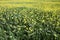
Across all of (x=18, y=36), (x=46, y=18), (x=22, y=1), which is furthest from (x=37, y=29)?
(x=22, y=1)

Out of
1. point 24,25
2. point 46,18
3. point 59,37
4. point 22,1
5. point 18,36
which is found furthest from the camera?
point 22,1

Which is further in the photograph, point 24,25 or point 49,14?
point 49,14

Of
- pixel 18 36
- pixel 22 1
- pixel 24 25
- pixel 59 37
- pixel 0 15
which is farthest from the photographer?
pixel 22 1

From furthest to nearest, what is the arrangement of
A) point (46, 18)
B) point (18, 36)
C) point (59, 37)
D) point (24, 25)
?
point (46, 18) < point (24, 25) < point (18, 36) < point (59, 37)

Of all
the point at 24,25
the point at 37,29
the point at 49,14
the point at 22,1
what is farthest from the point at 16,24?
the point at 22,1

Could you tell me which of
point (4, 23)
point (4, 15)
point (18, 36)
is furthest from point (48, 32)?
point (4, 15)

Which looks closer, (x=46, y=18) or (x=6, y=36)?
(x=6, y=36)

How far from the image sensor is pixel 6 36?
4.87m

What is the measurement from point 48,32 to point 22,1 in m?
4.70

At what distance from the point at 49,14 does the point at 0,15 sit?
5.09ft

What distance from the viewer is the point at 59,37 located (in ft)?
15.9

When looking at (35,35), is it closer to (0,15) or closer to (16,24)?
(16,24)

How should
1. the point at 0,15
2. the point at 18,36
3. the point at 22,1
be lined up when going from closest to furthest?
the point at 18,36 < the point at 0,15 < the point at 22,1

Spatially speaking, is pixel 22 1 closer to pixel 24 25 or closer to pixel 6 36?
pixel 24 25
